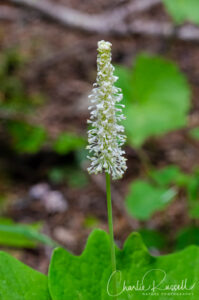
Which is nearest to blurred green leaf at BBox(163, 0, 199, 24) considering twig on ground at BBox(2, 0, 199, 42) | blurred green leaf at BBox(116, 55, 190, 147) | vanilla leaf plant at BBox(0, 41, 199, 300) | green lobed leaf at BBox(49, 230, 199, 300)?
blurred green leaf at BBox(116, 55, 190, 147)

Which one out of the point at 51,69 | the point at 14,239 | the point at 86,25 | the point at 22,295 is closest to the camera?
the point at 22,295

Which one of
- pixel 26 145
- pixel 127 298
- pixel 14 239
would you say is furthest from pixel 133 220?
pixel 127 298

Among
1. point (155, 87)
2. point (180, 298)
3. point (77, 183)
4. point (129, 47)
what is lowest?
point (180, 298)

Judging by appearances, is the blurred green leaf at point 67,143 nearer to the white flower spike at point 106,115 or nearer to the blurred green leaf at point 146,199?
the blurred green leaf at point 146,199

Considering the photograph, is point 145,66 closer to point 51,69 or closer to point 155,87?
point 155,87

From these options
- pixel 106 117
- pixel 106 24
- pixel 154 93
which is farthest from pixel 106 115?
pixel 106 24

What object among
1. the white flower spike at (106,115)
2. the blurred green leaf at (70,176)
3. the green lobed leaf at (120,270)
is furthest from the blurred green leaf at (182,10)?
the white flower spike at (106,115)
